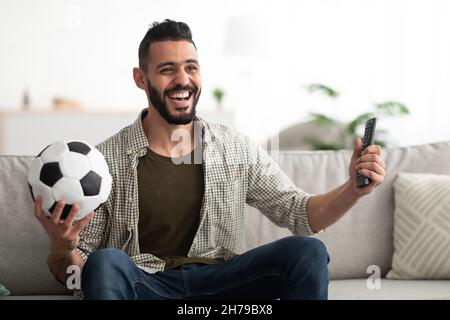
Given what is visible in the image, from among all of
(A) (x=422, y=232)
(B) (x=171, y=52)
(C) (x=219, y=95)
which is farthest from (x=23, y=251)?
(C) (x=219, y=95)

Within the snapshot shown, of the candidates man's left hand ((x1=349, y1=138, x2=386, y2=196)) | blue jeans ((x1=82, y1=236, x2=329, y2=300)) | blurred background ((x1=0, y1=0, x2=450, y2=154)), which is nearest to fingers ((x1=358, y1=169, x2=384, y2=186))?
man's left hand ((x1=349, y1=138, x2=386, y2=196))

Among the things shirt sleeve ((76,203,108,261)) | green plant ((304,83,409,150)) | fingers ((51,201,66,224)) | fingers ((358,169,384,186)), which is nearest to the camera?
fingers ((51,201,66,224))

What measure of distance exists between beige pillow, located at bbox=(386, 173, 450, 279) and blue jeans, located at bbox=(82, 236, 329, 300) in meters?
0.55

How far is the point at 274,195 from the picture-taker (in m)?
1.79

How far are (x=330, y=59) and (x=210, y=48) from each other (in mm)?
900

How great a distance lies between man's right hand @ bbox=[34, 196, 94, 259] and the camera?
1408mm

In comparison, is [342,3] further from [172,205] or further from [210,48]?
[172,205]

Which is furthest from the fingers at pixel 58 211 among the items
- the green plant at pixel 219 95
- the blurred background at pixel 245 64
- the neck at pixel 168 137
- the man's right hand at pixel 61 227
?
the green plant at pixel 219 95

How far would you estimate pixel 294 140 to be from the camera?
3.92 metres

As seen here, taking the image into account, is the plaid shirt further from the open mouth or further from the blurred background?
the blurred background

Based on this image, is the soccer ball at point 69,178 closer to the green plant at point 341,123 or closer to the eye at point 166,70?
the eye at point 166,70

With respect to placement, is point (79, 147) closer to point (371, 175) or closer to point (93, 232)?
point (93, 232)

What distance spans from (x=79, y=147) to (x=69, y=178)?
0.08 m
